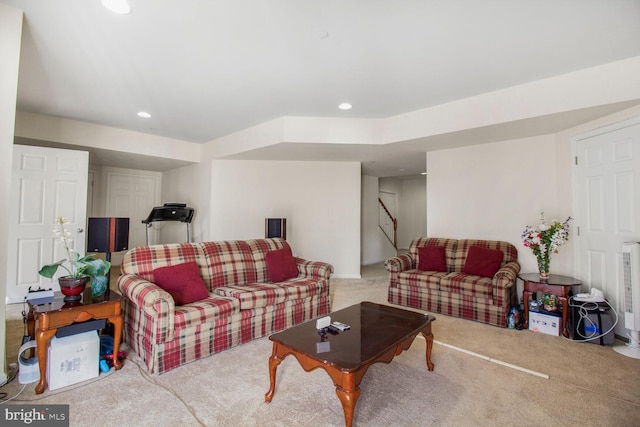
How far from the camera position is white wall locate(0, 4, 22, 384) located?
6.43ft

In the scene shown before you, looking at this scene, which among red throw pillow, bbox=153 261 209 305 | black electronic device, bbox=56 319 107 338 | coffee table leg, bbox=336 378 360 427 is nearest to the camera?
coffee table leg, bbox=336 378 360 427

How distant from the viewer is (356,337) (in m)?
1.94

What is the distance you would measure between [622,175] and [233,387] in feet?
13.1

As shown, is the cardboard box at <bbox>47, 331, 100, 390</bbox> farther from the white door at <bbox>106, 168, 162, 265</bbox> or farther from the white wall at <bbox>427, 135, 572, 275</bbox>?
the white door at <bbox>106, 168, 162, 265</bbox>

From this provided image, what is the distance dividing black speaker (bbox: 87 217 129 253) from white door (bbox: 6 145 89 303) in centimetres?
204

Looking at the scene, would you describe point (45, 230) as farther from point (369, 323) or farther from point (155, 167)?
point (369, 323)

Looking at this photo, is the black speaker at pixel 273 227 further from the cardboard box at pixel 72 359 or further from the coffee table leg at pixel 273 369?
the coffee table leg at pixel 273 369

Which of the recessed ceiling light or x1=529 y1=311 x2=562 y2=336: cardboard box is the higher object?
the recessed ceiling light

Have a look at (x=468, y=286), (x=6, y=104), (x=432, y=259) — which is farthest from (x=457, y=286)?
(x=6, y=104)

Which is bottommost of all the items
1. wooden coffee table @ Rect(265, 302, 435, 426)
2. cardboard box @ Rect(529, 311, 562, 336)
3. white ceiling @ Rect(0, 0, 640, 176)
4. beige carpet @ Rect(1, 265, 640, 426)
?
beige carpet @ Rect(1, 265, 640, 426)

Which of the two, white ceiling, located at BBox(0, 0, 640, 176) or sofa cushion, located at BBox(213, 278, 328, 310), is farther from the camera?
sofa cushion, located at BBox(213, 278, 328, 310)

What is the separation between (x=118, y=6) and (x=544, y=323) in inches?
180

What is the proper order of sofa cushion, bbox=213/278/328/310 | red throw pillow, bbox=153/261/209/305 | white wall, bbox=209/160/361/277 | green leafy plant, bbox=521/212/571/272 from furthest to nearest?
white wall, bbox=209/160/361/277 → green leafy plant, bbox=521/212/571/272 → sofa cushion, bbox=213/278/328/310 → red throw pillow, bbox=153/261/209/305

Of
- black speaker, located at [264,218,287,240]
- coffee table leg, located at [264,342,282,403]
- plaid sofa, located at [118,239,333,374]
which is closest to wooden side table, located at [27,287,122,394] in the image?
plaid sofa, located at [118,239,333,374]
